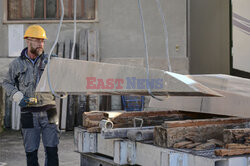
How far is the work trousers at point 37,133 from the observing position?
472 centimetres

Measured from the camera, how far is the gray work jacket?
15.5ft

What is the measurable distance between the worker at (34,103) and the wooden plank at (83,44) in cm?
635

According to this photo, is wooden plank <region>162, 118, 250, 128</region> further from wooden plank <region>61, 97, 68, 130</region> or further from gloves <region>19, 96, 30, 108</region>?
wooden plank <region>61, 97, 68, 130</region>

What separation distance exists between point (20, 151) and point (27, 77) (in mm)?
3595

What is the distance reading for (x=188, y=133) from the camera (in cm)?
315

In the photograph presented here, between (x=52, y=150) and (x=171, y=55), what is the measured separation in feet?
23.8

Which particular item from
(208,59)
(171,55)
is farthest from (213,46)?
(171,55)

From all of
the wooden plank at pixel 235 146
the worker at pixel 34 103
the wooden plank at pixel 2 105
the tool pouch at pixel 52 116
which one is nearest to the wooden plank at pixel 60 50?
the wooden plank at pixel 2 105

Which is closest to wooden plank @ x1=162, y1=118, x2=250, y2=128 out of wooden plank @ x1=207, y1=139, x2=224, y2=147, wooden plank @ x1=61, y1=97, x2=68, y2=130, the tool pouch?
wooden plank @ x1=207, y1=139, x2=224, y2=147

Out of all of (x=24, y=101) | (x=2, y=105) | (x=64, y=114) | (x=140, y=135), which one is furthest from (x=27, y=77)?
(x=2, y=105)

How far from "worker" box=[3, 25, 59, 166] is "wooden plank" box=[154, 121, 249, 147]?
1957mm

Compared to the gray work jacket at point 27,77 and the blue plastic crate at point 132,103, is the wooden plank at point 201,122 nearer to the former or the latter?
the gray work jacket at point 27,77

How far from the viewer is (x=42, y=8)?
11.9 meters

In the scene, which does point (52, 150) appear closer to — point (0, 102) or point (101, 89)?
point (101, 89)
